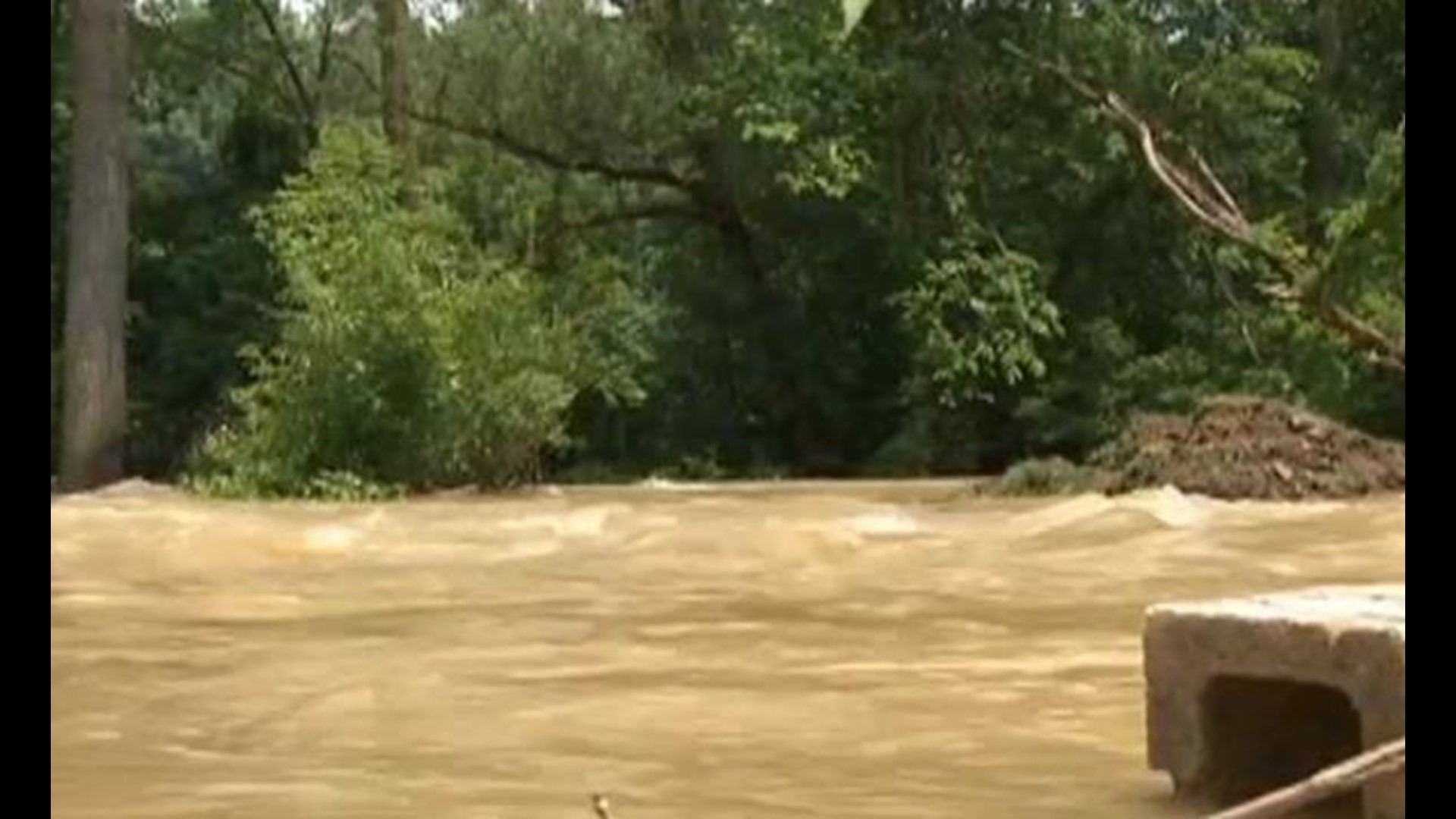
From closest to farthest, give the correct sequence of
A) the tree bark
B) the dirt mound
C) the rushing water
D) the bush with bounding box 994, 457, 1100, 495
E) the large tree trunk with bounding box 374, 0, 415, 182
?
the rushing water → the dirt mound → the bush with bounding box 994, 457, 1100, 495 → the tree bark → the large tree trunk with bounding box 374, 0, 415, 182

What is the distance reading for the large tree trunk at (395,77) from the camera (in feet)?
74.8

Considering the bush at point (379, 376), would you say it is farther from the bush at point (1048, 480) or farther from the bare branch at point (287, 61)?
the bare branch at point (287, 61)

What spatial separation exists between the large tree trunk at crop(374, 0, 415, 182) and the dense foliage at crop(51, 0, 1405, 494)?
27 cm

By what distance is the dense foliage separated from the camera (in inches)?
673

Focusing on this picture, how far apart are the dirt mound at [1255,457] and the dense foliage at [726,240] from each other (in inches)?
107

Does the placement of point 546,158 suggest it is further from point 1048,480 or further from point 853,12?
point 853,12

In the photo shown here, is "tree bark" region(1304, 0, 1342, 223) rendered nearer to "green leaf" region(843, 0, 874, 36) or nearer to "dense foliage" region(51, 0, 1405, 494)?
"dense foliage" region(51, 0, 1405, 494)

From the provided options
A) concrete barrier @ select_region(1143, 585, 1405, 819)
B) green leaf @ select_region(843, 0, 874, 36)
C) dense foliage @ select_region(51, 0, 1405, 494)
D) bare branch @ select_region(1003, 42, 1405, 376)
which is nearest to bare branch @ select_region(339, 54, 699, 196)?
dense foliage @ select_region(51, 0, 1405, 494)

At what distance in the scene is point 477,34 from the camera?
24266 mm

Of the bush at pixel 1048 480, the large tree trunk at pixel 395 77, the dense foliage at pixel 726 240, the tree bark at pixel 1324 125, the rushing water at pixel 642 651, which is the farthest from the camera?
the large tree trunk at pixel 395 77

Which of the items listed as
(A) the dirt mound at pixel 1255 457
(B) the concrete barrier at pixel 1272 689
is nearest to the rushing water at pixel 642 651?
(B) the concrete barrier at pixel 1272 689

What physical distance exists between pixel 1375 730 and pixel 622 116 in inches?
774

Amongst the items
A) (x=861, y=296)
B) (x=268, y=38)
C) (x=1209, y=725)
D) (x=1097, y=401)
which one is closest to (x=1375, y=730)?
(x=1209, y=725)
